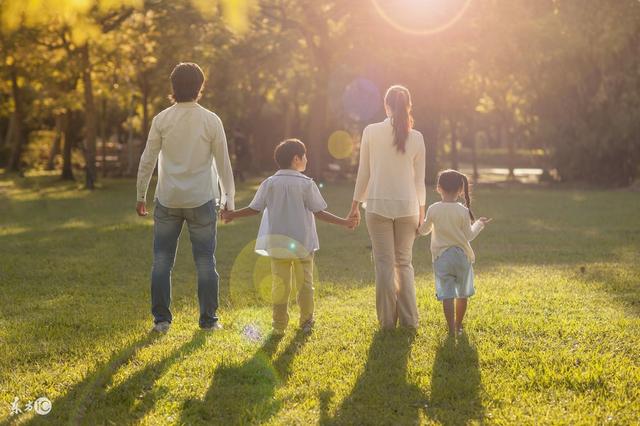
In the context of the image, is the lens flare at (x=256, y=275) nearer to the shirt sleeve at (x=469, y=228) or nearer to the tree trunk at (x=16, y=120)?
the shirt sleeve at (x=469, y=228)

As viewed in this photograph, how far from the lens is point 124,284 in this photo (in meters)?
10.1

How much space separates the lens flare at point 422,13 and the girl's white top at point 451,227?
24111 mm

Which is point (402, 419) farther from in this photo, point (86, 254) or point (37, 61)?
point (37, 61)

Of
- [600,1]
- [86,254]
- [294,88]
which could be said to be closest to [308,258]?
[86,254]

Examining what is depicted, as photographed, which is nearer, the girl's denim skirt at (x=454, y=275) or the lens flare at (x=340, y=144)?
the girl's denim skirt at (x=454, y=275)

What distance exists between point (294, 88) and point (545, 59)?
16226 mm

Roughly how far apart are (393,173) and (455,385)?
219cm

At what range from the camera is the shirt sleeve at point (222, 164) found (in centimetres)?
675

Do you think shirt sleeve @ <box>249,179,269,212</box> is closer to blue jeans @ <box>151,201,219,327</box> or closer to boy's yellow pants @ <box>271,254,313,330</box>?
blue jeans @ <box>151,201,219,327</box>

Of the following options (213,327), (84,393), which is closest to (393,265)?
(213,327)

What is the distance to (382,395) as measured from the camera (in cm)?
519

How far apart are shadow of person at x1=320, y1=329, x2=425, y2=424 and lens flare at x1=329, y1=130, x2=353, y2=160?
42.7 meters

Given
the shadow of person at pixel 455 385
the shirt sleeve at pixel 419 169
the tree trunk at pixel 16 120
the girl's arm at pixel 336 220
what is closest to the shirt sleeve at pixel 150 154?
the girl's arm at pixel 336 220

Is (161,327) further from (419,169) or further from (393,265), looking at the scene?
(419,169)
